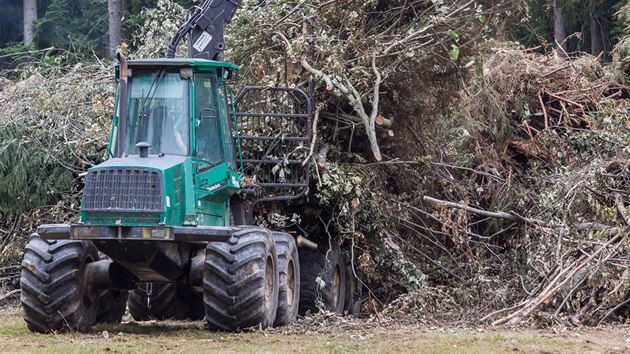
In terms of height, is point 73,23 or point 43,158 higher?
point 73,23

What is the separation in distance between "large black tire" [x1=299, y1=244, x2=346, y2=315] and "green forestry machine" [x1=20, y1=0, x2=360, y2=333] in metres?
1.36

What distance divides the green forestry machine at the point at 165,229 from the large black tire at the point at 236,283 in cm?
1

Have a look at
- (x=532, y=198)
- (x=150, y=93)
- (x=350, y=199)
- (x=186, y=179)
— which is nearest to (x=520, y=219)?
(x=532, y=198)

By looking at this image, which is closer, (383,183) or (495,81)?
(383,183)

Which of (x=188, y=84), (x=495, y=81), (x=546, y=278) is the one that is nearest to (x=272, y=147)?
(x=188, y=84)

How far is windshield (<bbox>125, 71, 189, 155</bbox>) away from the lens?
9742 mm

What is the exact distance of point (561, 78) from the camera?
16547 mm

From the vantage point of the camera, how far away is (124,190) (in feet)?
29.7

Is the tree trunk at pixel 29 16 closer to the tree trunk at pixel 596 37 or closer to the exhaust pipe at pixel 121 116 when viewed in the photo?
the tree trunk at pixel 596 37

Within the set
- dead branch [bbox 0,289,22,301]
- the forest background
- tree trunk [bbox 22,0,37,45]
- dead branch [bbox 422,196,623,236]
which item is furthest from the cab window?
tree trunk [bbox 22,0,37,45]

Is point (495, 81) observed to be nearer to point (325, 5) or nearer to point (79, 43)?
point (325, 5)

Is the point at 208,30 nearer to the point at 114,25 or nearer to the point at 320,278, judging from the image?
the point at 320,278

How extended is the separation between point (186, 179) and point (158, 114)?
759 millimetres

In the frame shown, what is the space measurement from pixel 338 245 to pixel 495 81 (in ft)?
14.4
